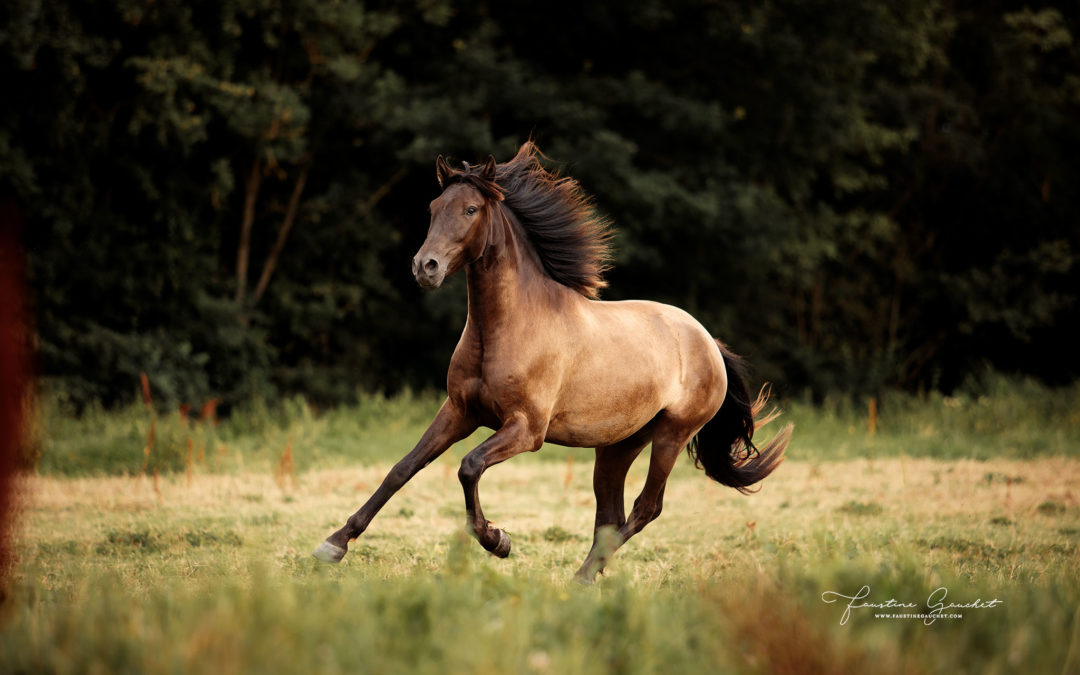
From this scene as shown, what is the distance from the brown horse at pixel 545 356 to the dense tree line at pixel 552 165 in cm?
1128

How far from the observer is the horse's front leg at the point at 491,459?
5.11 metres

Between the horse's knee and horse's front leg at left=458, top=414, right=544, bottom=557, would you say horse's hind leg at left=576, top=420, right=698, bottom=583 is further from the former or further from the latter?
the horse's knee

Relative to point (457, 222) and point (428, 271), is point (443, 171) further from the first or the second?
point (428, 271)

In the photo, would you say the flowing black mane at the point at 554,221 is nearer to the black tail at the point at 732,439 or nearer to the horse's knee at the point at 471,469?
the horse's knee at the point at 471,469

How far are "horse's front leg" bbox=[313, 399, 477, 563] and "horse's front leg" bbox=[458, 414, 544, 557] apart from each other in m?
0.19

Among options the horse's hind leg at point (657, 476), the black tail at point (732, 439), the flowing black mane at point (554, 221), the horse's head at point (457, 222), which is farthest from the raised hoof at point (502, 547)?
the black tail at point (732, 439)

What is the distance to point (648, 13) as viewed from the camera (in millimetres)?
19312

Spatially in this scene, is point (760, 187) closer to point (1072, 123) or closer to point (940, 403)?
point (940, 403)

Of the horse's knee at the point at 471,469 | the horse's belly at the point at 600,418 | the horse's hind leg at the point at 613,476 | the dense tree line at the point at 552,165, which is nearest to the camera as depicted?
the horse's knee at the point at 471,469

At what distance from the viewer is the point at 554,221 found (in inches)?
231

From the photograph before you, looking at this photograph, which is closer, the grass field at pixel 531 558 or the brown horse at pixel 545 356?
the grass field at pixel 531 558

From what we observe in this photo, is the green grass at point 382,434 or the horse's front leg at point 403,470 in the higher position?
the horse's front leg at point 403,470

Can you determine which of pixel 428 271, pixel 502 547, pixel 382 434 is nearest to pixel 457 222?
pixel 428 271

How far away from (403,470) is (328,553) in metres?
0.57
